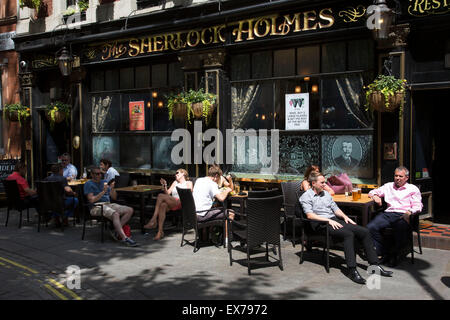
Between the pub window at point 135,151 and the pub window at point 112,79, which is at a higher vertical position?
the pub window at point 112,79

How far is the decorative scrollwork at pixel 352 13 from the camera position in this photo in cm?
866

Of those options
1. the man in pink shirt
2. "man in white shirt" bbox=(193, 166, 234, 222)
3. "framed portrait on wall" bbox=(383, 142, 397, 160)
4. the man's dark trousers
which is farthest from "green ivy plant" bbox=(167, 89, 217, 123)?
the man's dark trousers

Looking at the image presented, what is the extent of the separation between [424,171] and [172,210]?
5200 millimetres

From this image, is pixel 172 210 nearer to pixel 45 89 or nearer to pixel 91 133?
pixel 91 133

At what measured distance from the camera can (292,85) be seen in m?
9.91

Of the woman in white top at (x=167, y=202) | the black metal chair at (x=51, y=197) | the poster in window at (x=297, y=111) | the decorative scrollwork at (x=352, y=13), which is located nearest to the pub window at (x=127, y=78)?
the black metal chair at (x=51, y=197)

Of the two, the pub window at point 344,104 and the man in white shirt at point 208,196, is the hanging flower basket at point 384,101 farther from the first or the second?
the man in white shirt at point 208,196

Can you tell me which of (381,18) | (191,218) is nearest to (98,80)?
(191,218)

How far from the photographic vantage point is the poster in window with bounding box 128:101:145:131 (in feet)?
40.9

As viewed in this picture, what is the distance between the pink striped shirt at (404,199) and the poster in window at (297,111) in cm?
306

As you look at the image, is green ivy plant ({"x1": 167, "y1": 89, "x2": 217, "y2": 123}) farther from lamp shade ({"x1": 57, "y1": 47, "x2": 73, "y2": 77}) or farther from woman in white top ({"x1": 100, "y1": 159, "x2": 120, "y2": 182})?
lamp shade ({"x1": 57, "y1": 47, "x2": 73, "y2": 77})

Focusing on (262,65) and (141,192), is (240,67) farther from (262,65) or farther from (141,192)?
(141,192)

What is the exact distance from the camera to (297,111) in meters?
9.86
